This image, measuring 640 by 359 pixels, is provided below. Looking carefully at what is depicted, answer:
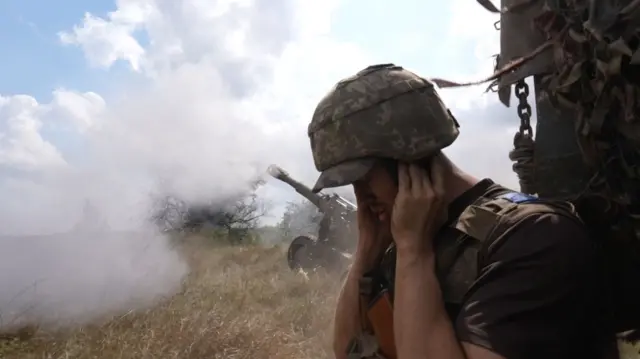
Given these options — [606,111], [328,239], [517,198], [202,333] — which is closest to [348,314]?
[517,198]

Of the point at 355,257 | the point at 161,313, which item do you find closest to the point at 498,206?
the point at 355,257

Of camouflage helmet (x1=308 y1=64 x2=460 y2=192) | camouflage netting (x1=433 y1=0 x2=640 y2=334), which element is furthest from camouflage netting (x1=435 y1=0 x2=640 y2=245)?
camouflage helmet (x1=308 y1=64 x2=460 y2=192)

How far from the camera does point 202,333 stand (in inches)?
253

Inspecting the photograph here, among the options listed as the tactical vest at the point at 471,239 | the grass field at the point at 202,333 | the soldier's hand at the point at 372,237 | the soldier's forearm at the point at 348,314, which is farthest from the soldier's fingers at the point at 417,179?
the grass field at the point at 202,333

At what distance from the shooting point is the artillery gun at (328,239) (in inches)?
603

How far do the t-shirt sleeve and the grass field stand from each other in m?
3.42

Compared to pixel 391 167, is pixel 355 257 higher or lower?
lower

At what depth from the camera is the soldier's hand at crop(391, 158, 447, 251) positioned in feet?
6.48

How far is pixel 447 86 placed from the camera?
2604 mm

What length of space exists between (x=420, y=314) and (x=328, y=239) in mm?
13728

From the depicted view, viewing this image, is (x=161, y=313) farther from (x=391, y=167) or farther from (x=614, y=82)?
(x=614, y=82)

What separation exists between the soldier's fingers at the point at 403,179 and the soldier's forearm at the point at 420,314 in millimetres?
200

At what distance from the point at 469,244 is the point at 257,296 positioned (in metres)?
8.07

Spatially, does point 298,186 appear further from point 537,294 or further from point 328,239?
point 537,294
